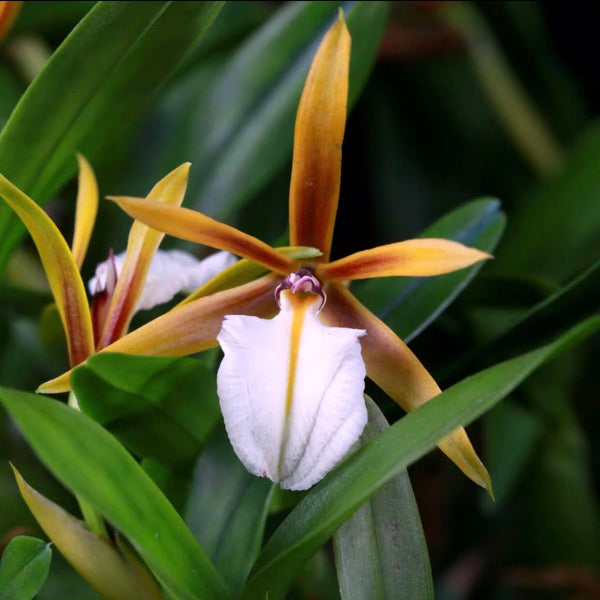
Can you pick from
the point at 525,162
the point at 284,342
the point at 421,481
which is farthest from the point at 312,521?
the point at 525,162

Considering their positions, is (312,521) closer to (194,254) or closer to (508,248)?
(194,254)

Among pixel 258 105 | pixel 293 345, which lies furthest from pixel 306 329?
pixel 258 105

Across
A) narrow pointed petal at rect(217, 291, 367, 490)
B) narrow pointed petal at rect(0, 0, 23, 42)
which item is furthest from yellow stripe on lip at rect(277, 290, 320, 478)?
narrow pointed petal at rect(0, 0, 23, 42)

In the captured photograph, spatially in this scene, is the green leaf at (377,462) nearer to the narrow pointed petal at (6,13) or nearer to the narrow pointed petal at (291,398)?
the narrow pointed petal at (291,398)

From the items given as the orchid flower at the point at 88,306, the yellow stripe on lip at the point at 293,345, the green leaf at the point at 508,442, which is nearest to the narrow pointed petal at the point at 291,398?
the yellow stripe on lip at the point at 293,345

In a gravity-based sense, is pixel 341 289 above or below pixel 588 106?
below

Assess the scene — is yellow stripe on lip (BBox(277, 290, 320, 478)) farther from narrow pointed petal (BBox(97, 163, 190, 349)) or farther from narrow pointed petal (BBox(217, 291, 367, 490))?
narrow pointed petal (BBox(97, 163, 190, 349))
